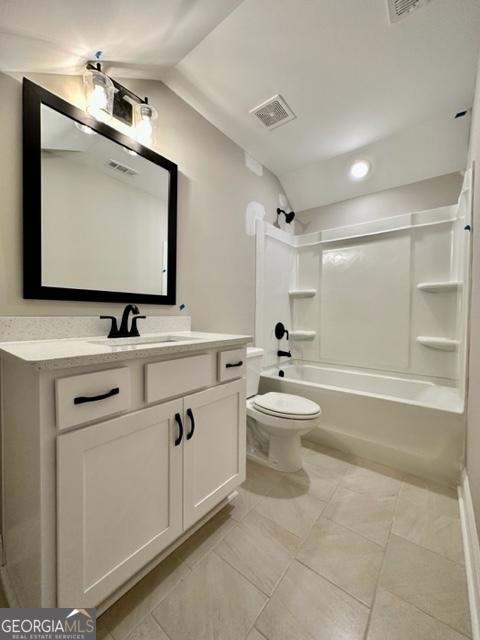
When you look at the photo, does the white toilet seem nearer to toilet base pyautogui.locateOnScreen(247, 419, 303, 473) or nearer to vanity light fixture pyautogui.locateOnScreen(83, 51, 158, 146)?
toilet base pyautogui.locateOnScreen(247, 419, 303, 473)

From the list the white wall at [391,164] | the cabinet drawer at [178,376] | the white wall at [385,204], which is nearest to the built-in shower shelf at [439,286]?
the white wall at [385,204]

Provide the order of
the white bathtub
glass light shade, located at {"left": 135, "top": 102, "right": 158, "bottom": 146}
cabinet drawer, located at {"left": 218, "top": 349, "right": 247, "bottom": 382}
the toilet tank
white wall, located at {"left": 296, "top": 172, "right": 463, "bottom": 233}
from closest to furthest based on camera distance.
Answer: cabinet drawer, located at {"left": 218, "top": 349, "right": 247, "bottom": 382}, glass light shade, located at {"left": 135, "top": 102, "right": 158, "bottom": 146}, the white bathtub, the toilet tank, white wall, located at {"left": 296, "top": 172, "right": 463, "bottom": 233}

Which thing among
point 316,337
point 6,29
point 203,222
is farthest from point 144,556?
point 316,337

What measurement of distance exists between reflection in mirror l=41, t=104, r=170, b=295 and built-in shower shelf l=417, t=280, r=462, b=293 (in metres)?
2.07

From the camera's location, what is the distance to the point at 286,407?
166 cm

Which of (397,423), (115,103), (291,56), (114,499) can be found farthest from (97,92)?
(397,423)

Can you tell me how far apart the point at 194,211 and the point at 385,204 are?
1.85 metres

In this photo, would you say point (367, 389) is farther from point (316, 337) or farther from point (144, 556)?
point (144, 556)

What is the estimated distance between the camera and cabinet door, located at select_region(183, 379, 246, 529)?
3.45 feet

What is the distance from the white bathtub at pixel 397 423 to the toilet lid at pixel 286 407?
35 cm

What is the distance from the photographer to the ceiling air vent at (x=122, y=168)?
4.49 feet

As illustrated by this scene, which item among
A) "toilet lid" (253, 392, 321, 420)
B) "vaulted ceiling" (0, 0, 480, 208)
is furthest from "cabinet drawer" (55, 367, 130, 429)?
"vaulted ceiling" (0, 0, 480, 208)

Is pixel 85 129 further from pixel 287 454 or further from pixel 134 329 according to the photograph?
pixel 287 454

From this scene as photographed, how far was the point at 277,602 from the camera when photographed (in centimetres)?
91
